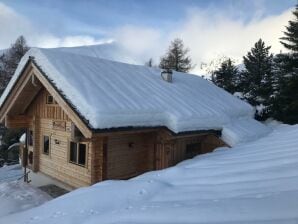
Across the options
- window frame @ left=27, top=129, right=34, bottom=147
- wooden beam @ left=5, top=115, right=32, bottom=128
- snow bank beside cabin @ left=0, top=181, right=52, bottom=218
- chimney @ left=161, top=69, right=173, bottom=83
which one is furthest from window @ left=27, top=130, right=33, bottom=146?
chimney @ left=161, top=69, right=173, bottom=83

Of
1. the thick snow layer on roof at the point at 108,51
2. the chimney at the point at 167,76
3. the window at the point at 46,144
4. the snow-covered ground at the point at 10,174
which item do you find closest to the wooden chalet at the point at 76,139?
the window at the point at 46,144

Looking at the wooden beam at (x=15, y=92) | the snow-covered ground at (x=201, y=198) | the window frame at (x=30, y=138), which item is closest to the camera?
the snow-covered ground at (x=201, y=198)

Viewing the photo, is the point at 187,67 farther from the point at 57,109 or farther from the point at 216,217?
the point at 216,217

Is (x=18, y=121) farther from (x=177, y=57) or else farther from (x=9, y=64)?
(x=177, y=57)

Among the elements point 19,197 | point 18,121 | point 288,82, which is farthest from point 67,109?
point 288,82

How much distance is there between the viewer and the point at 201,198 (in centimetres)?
379

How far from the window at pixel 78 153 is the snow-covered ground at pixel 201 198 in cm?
615

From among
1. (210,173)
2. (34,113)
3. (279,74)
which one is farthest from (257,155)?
(279,74)

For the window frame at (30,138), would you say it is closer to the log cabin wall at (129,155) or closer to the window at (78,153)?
the window at (78,153)

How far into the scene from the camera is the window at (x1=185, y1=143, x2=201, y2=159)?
1314 centimetres

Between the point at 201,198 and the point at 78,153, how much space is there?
8821 mm

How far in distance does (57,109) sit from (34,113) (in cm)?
214

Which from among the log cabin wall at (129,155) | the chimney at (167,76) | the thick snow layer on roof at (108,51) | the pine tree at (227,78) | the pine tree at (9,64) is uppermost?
the thick snow layer on roof at (108,51)

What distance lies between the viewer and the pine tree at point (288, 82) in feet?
66.7
